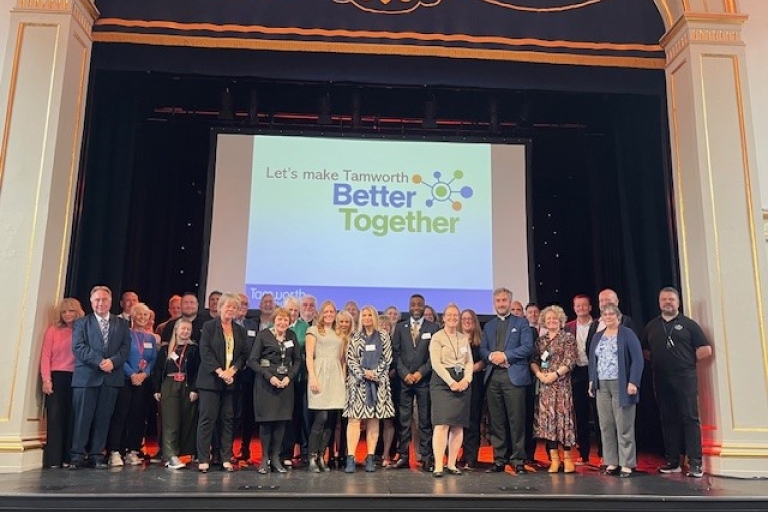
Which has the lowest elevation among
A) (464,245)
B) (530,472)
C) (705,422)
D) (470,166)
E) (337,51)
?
(530,472)

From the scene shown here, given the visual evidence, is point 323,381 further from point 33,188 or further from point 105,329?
point 33,188

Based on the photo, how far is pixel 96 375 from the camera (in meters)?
4.85

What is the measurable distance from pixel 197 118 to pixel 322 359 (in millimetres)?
3947

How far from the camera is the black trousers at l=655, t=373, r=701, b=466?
480 centimetres

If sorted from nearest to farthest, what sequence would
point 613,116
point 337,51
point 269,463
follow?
point 269,463
point 337,51
point 613,116

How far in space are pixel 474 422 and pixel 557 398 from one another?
2.06 feet

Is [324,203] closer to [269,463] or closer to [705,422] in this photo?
[269,463]

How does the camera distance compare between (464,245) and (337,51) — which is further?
(464,245)

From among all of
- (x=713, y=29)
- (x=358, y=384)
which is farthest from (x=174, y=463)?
(x=713, y=29)

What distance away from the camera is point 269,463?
4754 millimetres

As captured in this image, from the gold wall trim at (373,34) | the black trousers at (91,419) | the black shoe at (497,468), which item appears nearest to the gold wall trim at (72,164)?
the gold wall trim at (373,34)

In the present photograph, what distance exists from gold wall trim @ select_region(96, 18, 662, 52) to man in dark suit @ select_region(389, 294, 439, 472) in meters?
2.48

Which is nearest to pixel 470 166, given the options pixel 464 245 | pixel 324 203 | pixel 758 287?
pixel 464 245

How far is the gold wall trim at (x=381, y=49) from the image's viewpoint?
19.0 ft
